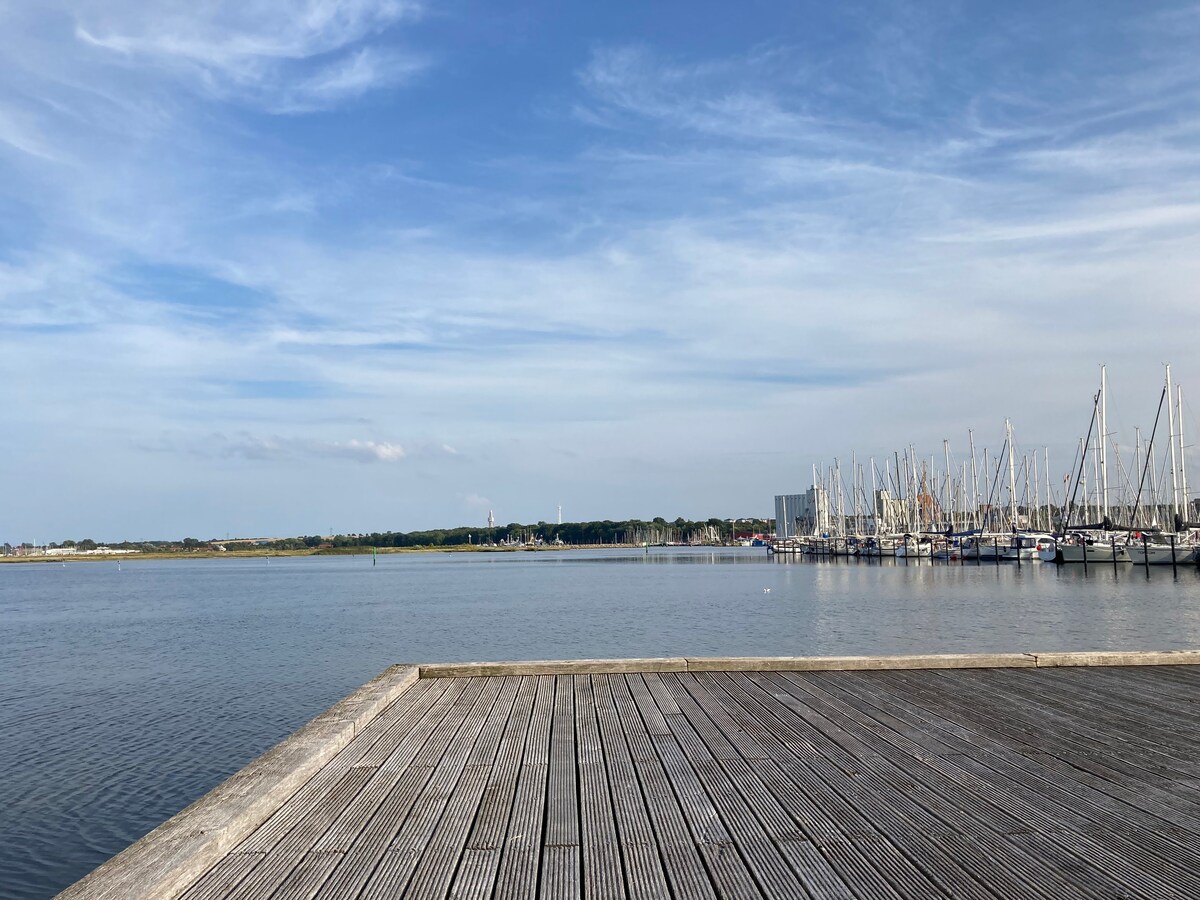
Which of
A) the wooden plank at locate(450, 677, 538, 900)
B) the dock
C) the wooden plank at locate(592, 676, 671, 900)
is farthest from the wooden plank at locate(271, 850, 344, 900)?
the wooden plank at locate(592, 676, 671, 900)

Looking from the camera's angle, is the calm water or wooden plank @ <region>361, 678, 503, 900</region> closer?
wooden plank @ <region>361, 678, 503, 900</region>

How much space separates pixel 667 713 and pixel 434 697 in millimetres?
2157

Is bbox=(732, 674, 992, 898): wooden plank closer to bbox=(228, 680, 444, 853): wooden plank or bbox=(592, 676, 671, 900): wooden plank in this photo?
bbox=(592, 676, 671, 900): wooden plank

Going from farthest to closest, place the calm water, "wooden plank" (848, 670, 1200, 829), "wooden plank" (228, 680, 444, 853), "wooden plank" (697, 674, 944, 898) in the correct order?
the calm water → "wooden plank" (848, 670, 1200, 829) → "wooden plank" (228, 680, 444, 853) → "wooden plank" (697, 674, 944, 898)

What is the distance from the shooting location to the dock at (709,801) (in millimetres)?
3711

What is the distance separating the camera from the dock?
3711 millimetres

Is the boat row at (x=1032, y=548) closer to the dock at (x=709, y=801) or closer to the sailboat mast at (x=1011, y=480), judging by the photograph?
the sailboat mast at (x=1011, y=480)

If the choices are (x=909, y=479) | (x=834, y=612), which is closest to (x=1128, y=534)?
(x=909, y=479)

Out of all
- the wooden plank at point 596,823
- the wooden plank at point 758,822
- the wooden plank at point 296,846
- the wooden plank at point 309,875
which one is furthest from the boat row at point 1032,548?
the wooden plank at point 309,875

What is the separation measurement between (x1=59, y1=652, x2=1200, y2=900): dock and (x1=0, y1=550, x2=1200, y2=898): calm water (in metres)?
6.03

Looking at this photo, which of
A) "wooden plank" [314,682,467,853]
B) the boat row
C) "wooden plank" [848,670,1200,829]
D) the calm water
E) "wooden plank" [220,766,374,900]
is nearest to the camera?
"wooden plank" [220,766,374,900]

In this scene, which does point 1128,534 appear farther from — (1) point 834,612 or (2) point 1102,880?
(2) point 1102,880

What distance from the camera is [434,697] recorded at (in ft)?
26.8

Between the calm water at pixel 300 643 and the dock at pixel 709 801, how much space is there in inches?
237
